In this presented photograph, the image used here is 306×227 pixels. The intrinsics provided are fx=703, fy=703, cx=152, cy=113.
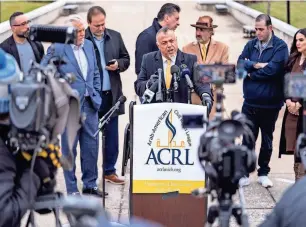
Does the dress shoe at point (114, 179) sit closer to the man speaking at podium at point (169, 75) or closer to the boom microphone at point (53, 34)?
the man speaking at podium at point (169, 75)

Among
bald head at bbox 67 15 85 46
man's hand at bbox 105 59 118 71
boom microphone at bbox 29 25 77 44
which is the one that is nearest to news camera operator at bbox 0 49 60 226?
boom microphone at bbox 29 25 77 44

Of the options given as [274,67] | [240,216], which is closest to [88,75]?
[274,67]

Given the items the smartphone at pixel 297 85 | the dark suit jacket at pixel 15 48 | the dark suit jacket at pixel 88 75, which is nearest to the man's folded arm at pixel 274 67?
the dark suit jacket at pixel 88 75

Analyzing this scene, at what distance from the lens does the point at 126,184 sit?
7535 millimetres

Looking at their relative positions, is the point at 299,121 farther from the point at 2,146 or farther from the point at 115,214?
the point at 2,146

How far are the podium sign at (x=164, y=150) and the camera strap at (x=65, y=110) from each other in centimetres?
167

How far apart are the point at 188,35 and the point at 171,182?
1212 centimetres

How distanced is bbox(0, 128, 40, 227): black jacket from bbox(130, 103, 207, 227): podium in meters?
2.04

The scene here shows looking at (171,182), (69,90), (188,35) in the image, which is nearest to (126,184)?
(171,182)

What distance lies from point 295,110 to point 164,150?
69.0 inches

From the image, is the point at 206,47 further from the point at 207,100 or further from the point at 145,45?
the point at 207,100

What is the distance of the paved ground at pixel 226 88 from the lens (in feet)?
22.4

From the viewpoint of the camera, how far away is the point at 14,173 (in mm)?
3625

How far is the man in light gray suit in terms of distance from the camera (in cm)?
654
